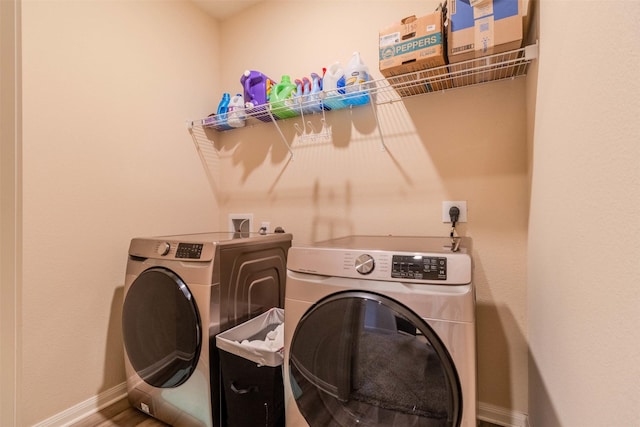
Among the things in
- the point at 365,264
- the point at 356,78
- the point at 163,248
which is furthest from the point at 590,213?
the point at 163,248

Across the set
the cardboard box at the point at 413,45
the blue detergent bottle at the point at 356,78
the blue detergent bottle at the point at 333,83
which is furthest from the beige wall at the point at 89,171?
the cardboard box at the point at 413,45

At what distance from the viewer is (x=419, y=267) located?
900mm

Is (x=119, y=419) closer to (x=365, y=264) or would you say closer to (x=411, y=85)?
(x=365, y=264)

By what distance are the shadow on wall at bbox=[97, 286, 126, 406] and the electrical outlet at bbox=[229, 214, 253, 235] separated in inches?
32.2

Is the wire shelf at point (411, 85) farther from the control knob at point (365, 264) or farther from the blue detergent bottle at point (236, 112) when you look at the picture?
the control knob at point (365, 264)

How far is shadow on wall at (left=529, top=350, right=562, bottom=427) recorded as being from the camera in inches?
36.8

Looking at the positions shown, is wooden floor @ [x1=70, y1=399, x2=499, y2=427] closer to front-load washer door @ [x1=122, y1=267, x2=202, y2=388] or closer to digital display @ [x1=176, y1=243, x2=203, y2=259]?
front-load washer door @ [x1=122, y1=267, x2=202, y2=388]

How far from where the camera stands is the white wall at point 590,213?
0.47 meters

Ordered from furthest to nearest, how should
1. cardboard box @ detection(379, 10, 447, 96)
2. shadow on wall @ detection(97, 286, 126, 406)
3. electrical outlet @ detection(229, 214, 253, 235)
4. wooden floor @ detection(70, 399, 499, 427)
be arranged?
electrical outlet @ detection(229, 214, 253, 235), shadow on wall @ detection(97, 286, 126, 406), wooden floor @ detection(70, 399, 499, 427), cardboard box @ detection(379, 10, 447, 96)

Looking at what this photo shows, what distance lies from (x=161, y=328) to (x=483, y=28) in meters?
1.92

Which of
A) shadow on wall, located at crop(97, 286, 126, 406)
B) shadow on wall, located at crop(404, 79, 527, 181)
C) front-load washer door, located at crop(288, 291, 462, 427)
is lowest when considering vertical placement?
shadow on wall, located at crop(97, 286, 126, 406)

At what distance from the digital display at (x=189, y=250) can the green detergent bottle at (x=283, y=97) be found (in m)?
0.97

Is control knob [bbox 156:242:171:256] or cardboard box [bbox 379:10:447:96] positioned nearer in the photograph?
cardboard box [bbox 379:10:447:96]

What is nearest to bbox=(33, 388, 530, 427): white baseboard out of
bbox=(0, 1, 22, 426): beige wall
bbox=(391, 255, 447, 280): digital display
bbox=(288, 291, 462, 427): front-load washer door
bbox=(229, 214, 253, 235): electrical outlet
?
bbox=(288, 291, 462, 427): front-load washer door
